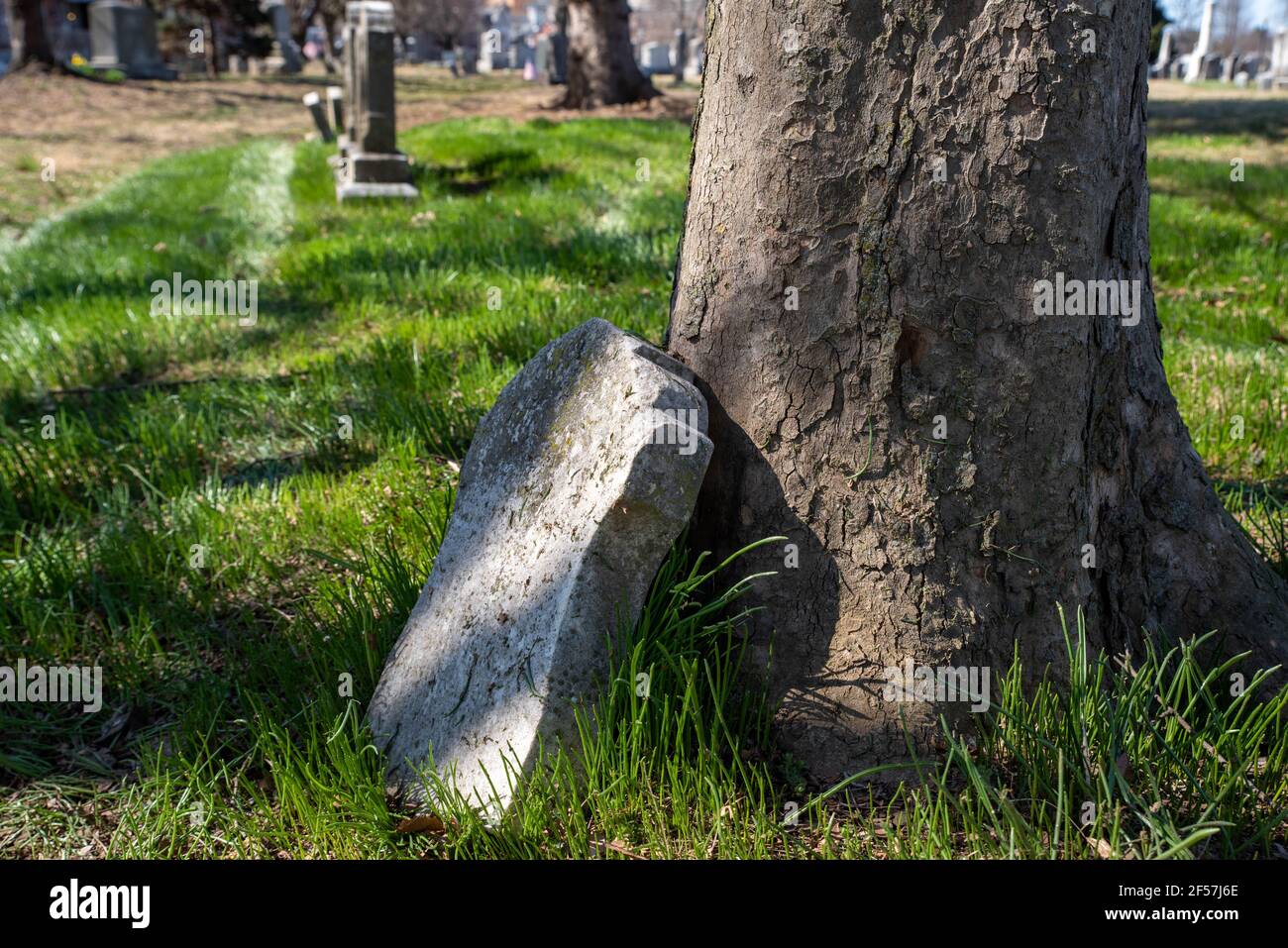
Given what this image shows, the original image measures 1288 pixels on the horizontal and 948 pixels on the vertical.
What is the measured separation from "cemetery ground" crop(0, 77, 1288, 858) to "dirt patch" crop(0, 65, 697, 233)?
256 inches

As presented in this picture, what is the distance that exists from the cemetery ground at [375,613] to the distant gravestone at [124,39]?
2504 centimetres

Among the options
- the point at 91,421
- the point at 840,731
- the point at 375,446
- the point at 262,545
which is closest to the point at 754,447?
the point at 840,731

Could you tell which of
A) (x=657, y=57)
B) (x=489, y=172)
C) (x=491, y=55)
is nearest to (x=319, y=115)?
(x=489, y=172)

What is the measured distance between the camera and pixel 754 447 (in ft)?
6.97

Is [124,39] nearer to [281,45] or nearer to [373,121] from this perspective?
[281,45]

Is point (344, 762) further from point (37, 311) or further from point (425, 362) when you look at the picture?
point (37, 311)

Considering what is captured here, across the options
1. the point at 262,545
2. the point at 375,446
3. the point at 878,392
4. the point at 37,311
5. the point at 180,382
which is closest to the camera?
the point at 878,392

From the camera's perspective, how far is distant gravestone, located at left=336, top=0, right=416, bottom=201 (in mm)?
9758

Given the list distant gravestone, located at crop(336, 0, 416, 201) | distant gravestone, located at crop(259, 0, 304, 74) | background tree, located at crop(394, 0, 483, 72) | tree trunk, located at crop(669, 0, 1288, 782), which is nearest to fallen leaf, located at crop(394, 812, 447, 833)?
tree trunk, located at crop(669, 0, 1288, 782)

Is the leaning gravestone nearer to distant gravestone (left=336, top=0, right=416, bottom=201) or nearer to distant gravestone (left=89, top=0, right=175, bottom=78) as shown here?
distant gravestone (left=336, top=0, right=416, bottom=201)

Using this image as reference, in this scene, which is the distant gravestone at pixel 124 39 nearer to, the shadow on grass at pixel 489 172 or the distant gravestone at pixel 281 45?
the distant gravestone at pixel 281 45

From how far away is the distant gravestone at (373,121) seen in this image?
9758 millimetres

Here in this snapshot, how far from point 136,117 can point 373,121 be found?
13.8 meters
